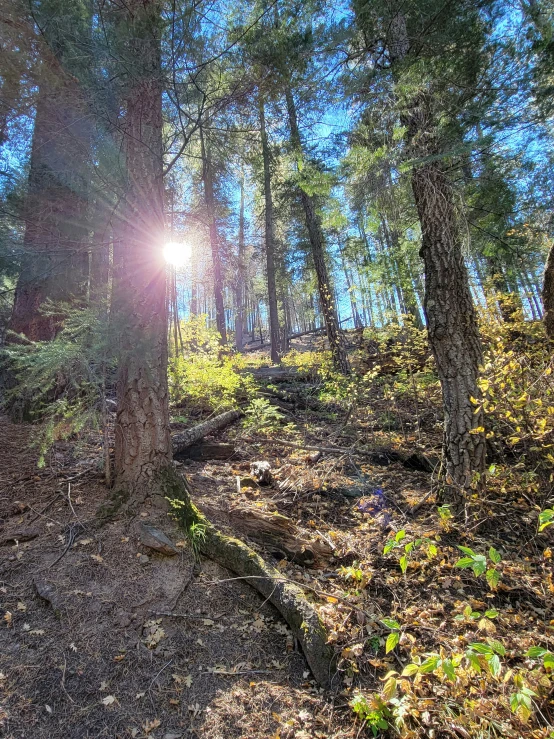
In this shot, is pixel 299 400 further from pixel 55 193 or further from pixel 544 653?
pixel 544 653

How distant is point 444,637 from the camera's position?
233 cm

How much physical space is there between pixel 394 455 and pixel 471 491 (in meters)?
1.43

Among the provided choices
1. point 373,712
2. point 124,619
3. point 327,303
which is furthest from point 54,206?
point 373,712

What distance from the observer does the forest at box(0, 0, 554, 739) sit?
1.99 metres

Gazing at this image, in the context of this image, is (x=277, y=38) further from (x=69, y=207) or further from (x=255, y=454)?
(x=255, y=454)

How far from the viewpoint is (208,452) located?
4930mm

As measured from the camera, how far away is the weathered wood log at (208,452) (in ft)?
15.9

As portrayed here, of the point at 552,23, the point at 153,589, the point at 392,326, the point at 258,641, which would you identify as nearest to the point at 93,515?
the point at 153,589

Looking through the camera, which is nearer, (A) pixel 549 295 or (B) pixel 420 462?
(B) pixel 420 462

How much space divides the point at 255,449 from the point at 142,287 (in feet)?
9.38

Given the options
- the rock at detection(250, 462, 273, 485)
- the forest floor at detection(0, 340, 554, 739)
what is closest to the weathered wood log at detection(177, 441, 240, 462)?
the rock at detection(250, 462, 273, 485)

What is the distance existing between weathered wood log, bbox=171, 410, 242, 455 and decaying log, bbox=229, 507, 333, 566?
1.59 metres

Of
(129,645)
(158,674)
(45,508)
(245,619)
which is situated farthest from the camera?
(45,508)

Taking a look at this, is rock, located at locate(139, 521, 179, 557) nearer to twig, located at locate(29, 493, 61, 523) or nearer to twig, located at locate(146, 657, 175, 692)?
twig, located at locate(146, 657, 175, 692)
